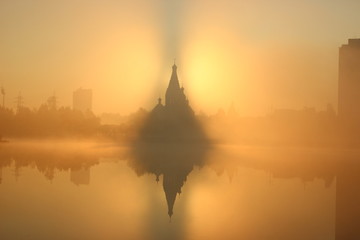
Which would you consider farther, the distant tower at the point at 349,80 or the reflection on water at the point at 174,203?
the distant tower at the point at 349,80

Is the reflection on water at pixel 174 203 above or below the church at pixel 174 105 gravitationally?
below

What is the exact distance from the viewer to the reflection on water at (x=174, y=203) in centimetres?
1734

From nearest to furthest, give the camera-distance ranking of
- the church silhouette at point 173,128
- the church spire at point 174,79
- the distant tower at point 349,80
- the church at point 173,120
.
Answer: the church silhouette at point 173,128 < the church at point 173,120 < the church spire at point 174,79 < the distant tower at point 349,80

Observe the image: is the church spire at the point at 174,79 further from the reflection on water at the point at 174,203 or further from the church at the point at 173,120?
the reflection on water at the point at 174,203

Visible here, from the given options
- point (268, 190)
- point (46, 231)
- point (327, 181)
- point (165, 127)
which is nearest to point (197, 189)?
point (268, 190)

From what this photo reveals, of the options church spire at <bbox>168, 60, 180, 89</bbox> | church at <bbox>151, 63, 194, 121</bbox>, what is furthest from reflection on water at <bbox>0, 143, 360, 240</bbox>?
church spire at <bbox>168, 60, 180, 89</bbox>

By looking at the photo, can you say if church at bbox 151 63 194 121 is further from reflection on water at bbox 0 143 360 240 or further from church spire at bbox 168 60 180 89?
reflection on water at bbox 0 143 360 240

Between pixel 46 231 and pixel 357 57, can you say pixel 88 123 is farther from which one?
pixel 46 231

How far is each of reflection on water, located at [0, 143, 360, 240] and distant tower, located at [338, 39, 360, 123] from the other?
3521 inches

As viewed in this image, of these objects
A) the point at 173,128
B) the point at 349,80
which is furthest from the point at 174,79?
the point at 349,80

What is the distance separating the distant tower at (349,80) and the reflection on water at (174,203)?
8942cm

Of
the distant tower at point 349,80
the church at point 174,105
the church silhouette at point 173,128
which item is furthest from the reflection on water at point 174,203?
the distant tower at point 349,80

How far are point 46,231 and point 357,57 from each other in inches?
4842

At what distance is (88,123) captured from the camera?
9756 cm
